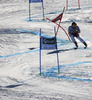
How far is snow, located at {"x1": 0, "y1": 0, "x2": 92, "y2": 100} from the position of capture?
1098 cm

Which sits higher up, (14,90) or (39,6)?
(39,6)

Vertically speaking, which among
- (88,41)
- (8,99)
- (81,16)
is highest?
(81,16)

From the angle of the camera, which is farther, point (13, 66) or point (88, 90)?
point (13, 66)

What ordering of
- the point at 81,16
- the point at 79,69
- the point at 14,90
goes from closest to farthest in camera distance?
the point at 14,90 < the point at 79,69 < the point at 81,16

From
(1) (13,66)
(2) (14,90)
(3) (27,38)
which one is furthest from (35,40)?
(2) (14,90)

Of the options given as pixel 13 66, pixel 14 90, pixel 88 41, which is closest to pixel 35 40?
pixel 88 41

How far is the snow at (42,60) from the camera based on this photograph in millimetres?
10983

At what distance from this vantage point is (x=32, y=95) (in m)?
10.7

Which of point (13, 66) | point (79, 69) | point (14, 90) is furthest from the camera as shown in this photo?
point (13, 66)

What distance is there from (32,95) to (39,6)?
50.6ft

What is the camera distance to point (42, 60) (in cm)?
1460

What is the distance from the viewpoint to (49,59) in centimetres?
1467

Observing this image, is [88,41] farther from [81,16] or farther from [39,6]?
[39,6]

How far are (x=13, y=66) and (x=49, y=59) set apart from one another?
1.72 meters
